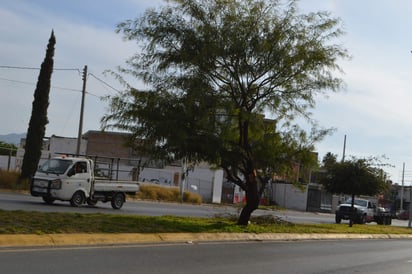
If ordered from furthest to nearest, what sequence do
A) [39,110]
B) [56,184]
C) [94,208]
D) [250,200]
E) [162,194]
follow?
[162,194]
[39,110]
[94,208]
[56,184]
[250,200]

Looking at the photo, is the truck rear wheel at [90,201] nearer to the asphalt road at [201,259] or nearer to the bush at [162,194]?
the asphalt road at [201,259]

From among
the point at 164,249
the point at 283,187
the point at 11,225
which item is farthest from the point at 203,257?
the point at 283,187

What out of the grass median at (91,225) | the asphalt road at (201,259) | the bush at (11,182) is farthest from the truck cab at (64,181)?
the bush at (11,182)

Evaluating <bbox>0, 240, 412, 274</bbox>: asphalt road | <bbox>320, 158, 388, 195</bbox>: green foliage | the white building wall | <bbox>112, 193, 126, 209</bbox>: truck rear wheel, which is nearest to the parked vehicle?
<bbox>320, 158, 388, 195</bbox>: green foliage

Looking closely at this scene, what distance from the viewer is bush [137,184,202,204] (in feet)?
138

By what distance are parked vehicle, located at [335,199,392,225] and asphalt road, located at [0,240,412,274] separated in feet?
73.2

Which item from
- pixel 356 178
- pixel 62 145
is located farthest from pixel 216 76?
pixel 62 145

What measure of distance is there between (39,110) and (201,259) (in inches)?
1019

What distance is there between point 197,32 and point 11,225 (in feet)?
28.8

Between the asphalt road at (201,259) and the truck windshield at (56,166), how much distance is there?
9.55 m

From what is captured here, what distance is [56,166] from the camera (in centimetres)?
2375

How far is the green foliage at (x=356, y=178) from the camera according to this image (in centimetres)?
3453

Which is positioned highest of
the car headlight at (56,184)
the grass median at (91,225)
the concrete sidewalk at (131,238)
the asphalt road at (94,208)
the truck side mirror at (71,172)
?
the truck side mirror at (71,172)

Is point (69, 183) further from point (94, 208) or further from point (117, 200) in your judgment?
point (117, 200)
